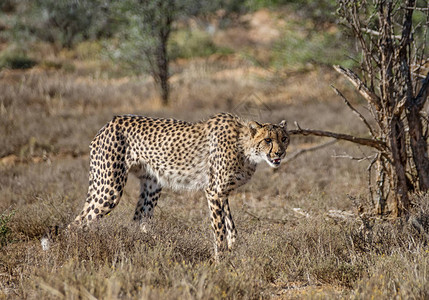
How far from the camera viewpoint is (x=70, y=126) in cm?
1154

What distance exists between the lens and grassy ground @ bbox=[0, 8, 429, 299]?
3777mm

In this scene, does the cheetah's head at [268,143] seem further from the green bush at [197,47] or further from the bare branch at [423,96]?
the green bush at [197,47]

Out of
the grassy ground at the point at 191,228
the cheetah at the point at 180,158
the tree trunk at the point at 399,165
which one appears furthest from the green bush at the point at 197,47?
the tree trunk at the point at 399,165

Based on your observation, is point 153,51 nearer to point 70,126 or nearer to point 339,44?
point 70,126

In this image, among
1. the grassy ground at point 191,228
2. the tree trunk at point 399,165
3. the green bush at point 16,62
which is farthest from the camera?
the green bush at point 16,62

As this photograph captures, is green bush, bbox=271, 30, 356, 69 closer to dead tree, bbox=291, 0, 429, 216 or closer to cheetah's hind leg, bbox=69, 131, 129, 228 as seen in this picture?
dead tree, bbox=291, 0, 429, 216

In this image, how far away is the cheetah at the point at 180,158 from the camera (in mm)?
5277

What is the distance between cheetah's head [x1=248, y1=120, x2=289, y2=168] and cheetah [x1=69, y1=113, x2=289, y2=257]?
0.03ft

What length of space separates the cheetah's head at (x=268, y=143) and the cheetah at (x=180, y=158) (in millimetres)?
10

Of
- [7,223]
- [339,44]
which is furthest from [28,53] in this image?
[7,223]

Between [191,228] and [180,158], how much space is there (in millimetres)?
793

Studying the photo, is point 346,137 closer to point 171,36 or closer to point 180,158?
point 180,158

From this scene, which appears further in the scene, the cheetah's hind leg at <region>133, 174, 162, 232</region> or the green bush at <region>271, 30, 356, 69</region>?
the green bush at <region>271, 30, 356, 69</region>

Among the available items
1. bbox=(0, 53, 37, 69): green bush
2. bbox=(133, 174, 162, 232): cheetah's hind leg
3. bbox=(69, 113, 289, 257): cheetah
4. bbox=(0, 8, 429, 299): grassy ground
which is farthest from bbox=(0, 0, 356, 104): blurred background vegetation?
bbox=(133, 174, 162, 232): cheetah's hind leg
